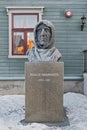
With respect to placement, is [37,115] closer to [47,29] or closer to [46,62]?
[46,62]

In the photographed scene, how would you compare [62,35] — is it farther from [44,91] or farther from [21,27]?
[44,91]

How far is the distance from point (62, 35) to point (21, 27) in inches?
61.5

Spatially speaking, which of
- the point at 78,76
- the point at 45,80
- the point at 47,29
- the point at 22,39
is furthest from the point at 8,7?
A: the point at 45,80

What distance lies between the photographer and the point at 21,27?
11789 mm

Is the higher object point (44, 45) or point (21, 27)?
point (21, 27)

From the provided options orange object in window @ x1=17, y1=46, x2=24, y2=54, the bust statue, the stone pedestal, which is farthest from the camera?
orange object in window @ x1=17, y1=46, x2=24, y2=54

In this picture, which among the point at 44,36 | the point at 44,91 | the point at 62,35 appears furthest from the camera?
the point at 62,35

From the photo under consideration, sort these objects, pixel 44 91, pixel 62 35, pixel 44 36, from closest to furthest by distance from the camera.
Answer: pixel 44 91 → pixel 44 36 → pixel 62 35

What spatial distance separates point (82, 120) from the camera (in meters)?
7.12

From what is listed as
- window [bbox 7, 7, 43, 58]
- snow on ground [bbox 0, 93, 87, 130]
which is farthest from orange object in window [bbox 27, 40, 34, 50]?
snow on ground [bbox 0, 93, 87, 130]

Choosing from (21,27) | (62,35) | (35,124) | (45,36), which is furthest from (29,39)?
(35,124)

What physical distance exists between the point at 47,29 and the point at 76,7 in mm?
4797

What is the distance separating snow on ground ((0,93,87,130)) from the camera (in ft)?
21.5

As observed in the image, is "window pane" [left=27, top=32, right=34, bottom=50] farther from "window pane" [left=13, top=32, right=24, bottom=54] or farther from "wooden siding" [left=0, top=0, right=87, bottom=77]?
"wooden siding" [left=0, top=0, right=87, bottom=77]
